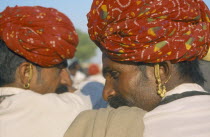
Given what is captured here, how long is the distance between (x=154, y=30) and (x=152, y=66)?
25 centimetres

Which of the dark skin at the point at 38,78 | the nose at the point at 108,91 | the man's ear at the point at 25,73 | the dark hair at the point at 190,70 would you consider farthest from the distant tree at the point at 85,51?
the dark hair at the point at 190,70

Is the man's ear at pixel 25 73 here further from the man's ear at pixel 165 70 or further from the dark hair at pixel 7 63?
the man's ear at pixel 165 70

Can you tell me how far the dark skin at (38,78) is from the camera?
10.0 feet

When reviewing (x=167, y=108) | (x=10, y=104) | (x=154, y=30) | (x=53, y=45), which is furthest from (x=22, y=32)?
(x=167, y=108)

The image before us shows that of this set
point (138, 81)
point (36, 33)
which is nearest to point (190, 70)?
point (138, 81)

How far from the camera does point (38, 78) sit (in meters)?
3.13

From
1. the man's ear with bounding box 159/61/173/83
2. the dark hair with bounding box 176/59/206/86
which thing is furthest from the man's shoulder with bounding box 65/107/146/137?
the dark hair with bounding box 176/59/206/86

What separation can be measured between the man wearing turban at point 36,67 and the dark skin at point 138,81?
506 millimetres

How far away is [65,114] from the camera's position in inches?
109

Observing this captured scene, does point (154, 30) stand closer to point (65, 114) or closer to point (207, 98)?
point (207, 98)

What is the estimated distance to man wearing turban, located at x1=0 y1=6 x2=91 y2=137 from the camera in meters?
2.68

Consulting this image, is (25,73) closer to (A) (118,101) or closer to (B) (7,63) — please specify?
(B) (7,63)

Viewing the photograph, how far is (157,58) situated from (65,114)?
89 centimetres

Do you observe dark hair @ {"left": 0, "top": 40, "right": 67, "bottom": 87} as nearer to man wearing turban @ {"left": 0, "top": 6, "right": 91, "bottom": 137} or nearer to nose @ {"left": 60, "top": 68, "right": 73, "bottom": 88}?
man wearing turban @ {"left": 0, "top": 6, "right": 91, "bottom": 137}
